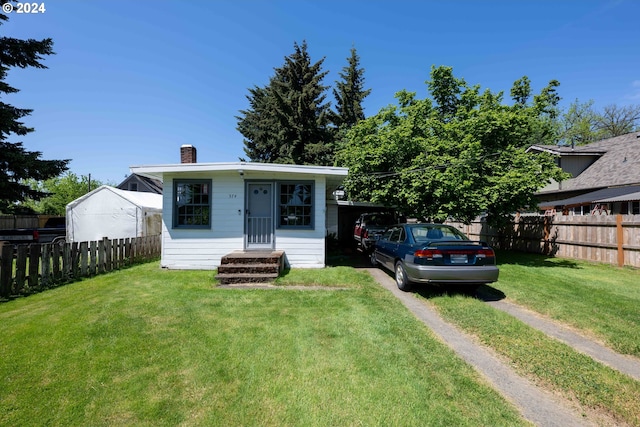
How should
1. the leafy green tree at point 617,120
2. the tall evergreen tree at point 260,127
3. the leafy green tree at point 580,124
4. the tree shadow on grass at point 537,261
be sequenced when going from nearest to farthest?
1. the tree shadow on grass at point 537,261
2. the tall evergreen tree at point 260,127
3. the leafy green tree at point 617,120
4. the leafy green tree at point 580,124

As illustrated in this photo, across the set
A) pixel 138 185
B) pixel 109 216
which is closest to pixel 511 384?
pixel 109 216

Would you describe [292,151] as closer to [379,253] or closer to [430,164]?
[430,164]

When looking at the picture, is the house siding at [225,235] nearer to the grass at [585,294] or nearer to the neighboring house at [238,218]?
the neighboring house at [238,218]

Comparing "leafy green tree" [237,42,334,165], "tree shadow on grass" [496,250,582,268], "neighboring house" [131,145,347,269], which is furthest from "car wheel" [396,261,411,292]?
"leafy green tree" [237,42,334,165]

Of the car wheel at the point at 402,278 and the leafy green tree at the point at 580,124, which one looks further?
the leafy green tree at the point at 580,124

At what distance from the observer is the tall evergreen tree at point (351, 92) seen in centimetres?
2666

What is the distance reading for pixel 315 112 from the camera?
80.3 ft

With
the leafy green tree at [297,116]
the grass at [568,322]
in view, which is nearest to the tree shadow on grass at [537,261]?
the grass at [568,322]

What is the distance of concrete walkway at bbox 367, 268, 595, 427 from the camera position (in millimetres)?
2639

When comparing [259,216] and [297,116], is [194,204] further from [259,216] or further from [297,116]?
[297,116]

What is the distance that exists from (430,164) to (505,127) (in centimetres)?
338

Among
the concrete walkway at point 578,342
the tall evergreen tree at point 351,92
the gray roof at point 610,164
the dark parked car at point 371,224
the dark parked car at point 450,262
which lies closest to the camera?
the concrete walkway at point 578,342

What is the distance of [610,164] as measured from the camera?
1695 centimetres

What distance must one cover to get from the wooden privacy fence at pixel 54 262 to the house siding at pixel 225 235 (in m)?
1.73
